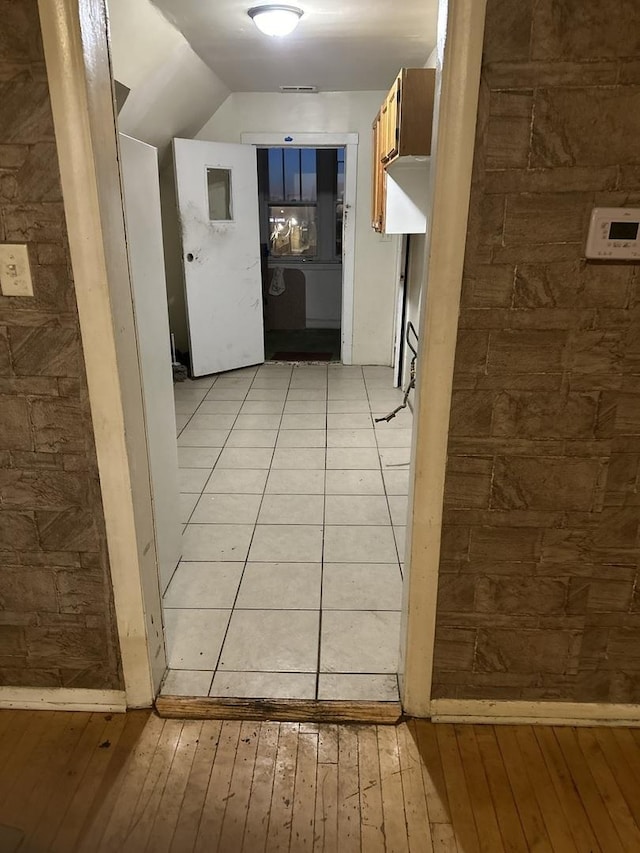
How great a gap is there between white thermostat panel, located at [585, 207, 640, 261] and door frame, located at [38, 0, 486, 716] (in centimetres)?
29

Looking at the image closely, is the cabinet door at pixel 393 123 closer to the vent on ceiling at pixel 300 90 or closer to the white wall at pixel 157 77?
the white wall at pixel 157 77

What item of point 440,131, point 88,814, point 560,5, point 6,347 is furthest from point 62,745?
point 560,5

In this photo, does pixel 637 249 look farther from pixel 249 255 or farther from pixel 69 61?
pixel 249 255

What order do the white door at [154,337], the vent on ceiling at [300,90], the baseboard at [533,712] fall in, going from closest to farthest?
the baseboard at [533,712], the white door at [154,337], the vent on ceiling at [300,90]

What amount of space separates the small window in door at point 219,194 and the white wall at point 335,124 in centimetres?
32

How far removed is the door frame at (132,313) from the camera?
1.28 m

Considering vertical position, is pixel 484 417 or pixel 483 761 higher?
pixel 484 417

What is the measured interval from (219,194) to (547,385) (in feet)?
14.1

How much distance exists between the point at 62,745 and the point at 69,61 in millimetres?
1735

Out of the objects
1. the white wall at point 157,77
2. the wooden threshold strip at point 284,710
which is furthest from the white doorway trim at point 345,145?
the wooden threshold strip at point 284,710

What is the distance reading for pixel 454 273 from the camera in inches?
54.1

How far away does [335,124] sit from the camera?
4953 millimetres

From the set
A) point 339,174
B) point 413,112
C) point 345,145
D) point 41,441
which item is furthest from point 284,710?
point 339,174

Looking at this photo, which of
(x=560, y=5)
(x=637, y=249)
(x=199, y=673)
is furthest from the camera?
(x=199, y=673)
